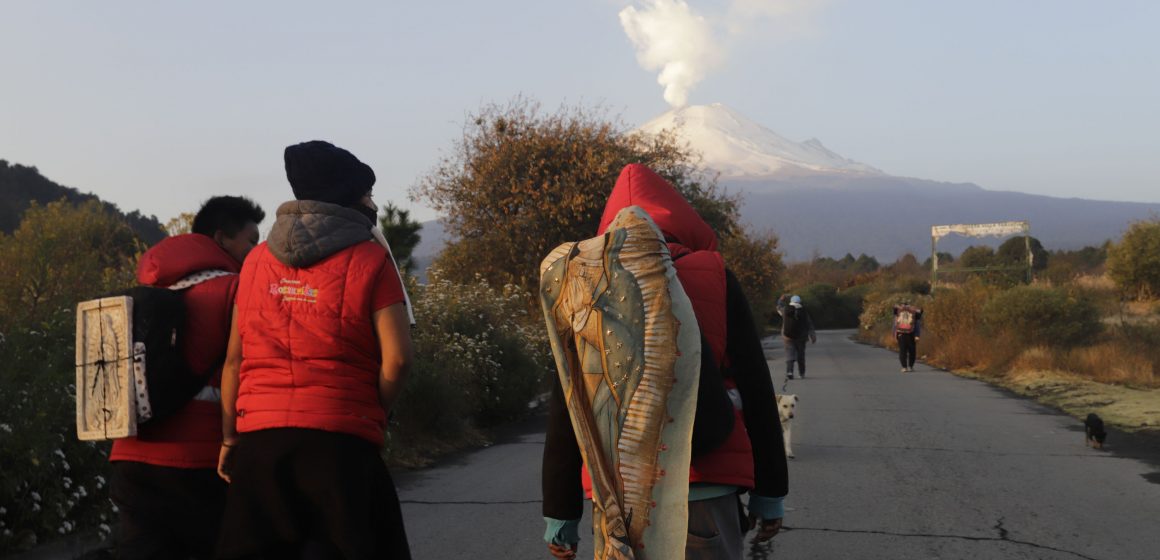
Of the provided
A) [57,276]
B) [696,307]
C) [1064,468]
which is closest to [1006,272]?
[1064,468]

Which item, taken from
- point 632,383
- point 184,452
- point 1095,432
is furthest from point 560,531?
point 1095,432

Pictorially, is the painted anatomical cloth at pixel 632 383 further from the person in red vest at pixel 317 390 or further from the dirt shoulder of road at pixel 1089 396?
the dirt shoulder of road at pixel 1089 396

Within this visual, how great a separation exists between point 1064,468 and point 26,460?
8396 mm

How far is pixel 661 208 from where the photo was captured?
10.3ft

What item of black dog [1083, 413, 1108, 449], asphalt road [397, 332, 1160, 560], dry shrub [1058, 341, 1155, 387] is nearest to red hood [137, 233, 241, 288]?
asphalt road [397, 332, 1160, 560]

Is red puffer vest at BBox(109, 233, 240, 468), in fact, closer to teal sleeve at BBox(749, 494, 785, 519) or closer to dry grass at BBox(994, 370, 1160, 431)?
teal sleeve at BBox(749, 494, 785, 519)

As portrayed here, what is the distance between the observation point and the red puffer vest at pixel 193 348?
353 cm

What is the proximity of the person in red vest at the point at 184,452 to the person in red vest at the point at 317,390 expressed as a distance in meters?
0.27

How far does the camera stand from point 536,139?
77.5 ft

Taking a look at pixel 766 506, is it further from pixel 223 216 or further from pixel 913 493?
pixel 913 493

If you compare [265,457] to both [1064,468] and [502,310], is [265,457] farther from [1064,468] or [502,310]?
[502,310]

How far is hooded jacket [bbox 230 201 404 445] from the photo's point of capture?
312 cm

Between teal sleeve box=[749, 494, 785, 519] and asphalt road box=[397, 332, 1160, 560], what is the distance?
3210 mm

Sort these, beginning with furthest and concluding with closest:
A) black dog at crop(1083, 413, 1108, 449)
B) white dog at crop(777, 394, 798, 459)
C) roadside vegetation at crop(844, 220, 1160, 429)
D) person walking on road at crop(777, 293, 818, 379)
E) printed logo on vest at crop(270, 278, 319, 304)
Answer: person walking on road at crop(777, 293, 818, 379), roadside vegetation at crop(844, 220, 1160, 429), black dog at crop(1083, 413, 1108, 449), white dog at crop(777, 394, 798, 459), printed logo on vest at crop(270, 278, 319, 304)
